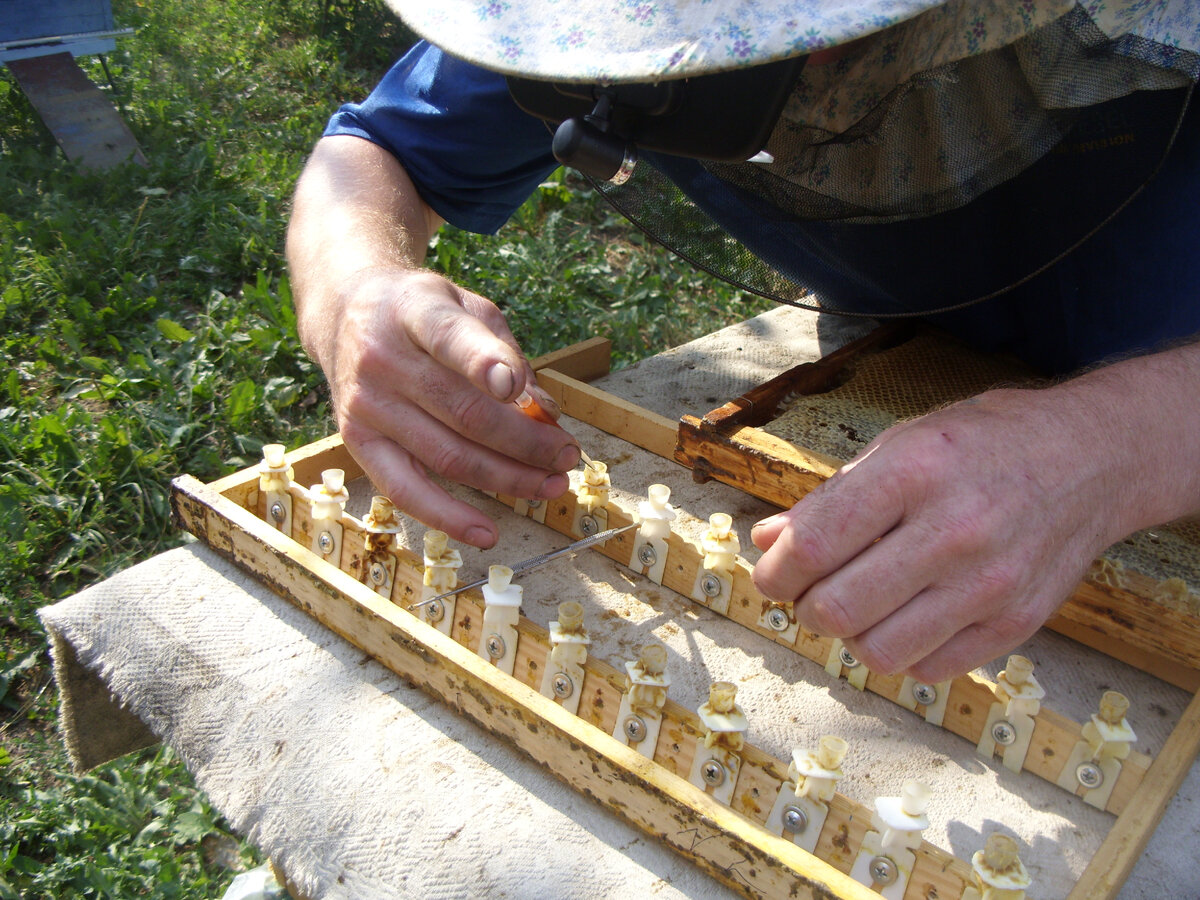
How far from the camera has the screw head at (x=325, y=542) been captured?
1.47 meters

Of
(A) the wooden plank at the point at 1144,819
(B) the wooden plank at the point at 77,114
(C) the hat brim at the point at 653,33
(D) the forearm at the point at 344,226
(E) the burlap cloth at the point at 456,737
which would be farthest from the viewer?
(B) the wooden plank at the point at 77,114

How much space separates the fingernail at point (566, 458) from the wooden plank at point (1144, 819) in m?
0.83

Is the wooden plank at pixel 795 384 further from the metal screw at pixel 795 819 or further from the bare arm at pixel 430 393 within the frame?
the metal screw at pixel 795 819

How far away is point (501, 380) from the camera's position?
3.80 feet

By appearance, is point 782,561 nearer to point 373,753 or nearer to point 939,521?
point 939,521

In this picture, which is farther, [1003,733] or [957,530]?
[1003,733]

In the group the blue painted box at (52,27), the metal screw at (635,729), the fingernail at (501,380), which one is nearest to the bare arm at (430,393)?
the fingernail at (501,380)

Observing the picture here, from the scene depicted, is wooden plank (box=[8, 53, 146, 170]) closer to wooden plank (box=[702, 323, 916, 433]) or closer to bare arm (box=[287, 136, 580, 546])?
bare arm (box=[287, 136, 580, 546])

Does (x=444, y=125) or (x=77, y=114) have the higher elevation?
(x=444, y=125)

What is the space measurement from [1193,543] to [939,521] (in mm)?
657

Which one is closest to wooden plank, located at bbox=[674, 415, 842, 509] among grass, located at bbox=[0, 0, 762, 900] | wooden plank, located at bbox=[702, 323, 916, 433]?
wooden plank, located at bbox=[702, 323, 916, 433]

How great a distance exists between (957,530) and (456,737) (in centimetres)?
69

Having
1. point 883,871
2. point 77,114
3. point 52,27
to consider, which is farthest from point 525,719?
point 52,27

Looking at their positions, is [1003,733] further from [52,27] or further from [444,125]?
[52,27]
